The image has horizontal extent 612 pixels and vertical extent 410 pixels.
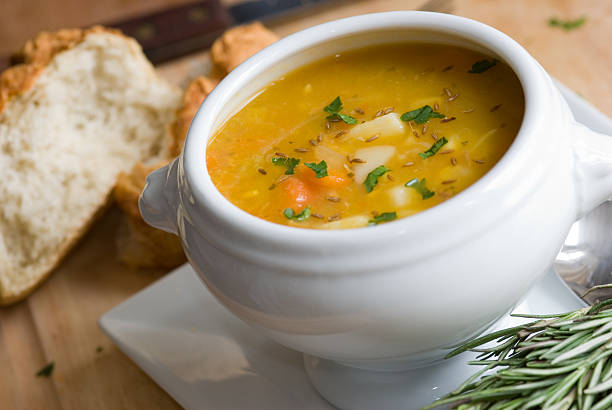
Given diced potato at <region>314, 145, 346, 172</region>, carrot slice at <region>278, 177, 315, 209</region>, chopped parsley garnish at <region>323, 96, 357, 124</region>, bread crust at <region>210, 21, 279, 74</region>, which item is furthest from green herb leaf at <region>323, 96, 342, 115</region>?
bread crust at <region>210, 21, 279, 74</region>

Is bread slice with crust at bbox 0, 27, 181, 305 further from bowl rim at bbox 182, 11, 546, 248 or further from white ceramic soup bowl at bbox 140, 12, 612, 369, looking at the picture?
white ceramic soup bowl at bbox 140, 12, 612, 369

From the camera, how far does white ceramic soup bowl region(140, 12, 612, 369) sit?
3.99 ft

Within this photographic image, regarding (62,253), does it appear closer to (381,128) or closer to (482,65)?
(381,128)

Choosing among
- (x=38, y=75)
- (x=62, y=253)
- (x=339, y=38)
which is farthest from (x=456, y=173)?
(x=38, y=75)

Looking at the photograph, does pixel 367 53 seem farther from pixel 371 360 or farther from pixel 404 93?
pixel 371 360

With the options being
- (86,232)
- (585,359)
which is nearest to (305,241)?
(585,359)

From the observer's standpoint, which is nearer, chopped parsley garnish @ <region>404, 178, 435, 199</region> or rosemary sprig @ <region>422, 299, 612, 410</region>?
rosemary sprig @ <region>422, 299, 612, 410</region>

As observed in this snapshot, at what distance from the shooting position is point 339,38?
5.55 feet

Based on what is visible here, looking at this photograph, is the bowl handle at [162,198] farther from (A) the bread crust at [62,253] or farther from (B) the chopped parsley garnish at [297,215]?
(A) the bread crust at [62,253]

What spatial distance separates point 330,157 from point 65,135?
1528mm

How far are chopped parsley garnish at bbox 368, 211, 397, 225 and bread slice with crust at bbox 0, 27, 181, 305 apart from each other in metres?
1.33

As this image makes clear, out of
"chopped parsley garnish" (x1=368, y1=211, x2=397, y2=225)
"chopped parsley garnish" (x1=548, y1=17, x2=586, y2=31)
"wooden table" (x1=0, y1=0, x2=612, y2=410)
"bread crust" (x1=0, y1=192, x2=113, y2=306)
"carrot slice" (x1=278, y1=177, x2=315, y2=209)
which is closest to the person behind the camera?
"chopped parsley garnish" (x1=368, y1=211, x2=397, y2=225)

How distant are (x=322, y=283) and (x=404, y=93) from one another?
0.56 meters

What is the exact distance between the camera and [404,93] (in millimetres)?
1604
